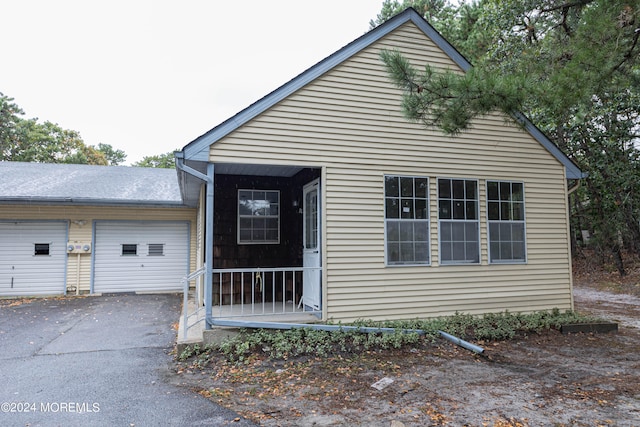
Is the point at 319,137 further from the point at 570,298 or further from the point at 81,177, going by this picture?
the point at 81,177

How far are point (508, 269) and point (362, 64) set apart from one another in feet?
14.2

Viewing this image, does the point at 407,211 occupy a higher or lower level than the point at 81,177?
lower

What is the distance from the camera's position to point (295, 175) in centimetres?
746

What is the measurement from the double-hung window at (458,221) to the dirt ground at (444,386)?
151 centimetres

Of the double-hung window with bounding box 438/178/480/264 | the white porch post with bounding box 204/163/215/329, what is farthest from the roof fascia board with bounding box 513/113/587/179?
the white porch post with bounding box 204/163/215/329

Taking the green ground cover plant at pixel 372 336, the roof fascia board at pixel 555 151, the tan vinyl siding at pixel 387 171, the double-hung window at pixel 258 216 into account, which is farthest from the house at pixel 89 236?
the roof fascia board at pixel 555 151

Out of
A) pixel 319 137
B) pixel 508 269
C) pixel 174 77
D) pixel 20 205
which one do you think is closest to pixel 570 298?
pixel 508 269

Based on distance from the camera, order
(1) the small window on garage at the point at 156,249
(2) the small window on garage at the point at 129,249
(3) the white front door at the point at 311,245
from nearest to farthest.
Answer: (3) the white front door at the point at 311,245 → (2) the small window on garage at the point at 129,249 → (1) the small window on garage at the point at 156,249

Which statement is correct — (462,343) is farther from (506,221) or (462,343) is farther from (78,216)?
(78,216)

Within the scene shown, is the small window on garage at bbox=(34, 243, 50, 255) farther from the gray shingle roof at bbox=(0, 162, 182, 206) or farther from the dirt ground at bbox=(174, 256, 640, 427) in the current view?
the dirt ground at bbox=(174, 256, 640, 427)

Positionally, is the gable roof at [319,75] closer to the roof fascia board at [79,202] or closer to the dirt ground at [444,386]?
the dirt ground at [444,386]

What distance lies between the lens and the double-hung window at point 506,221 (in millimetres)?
6797

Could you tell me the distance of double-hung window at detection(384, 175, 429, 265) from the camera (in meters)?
6.22

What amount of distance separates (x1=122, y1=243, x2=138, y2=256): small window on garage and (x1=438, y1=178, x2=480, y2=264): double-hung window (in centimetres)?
896
